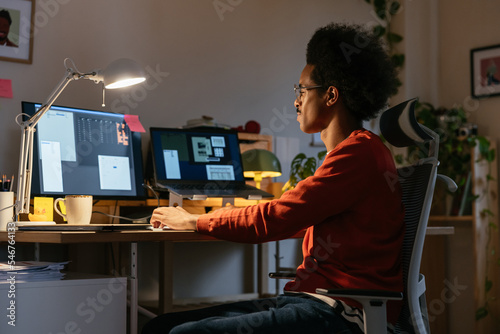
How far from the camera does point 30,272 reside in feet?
5.28

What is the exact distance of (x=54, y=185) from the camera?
2.25 metres

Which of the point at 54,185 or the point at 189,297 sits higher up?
the point at 54,185

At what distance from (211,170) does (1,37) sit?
1.01 metres

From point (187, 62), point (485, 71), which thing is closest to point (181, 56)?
point (187, 62)

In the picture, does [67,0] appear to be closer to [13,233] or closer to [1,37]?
[1,37]

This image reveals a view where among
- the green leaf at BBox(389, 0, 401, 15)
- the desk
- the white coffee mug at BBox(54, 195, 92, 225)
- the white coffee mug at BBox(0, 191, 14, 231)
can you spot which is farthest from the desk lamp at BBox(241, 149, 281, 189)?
the green leaf at BBox(389, 0, 401, 15)

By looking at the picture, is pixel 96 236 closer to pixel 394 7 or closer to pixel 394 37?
pixel 394 37

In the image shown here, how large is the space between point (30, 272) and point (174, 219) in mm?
404

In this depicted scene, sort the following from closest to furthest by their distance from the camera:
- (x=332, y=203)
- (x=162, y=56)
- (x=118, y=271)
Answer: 1. (x=332, y=203)
2. (x=118, y=271)
3. (x=162, y=56)

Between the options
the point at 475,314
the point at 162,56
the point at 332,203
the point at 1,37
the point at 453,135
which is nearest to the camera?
the point at 332,203

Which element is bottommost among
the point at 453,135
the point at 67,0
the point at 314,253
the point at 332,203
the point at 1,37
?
the point at 314,253

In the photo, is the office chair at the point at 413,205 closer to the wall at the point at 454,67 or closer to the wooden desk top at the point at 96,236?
the wooden desk top at the point at 96,236

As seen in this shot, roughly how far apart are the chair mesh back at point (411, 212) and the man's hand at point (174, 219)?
1.71 feet

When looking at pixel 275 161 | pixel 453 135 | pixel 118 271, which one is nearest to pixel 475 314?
pixel 453 135
